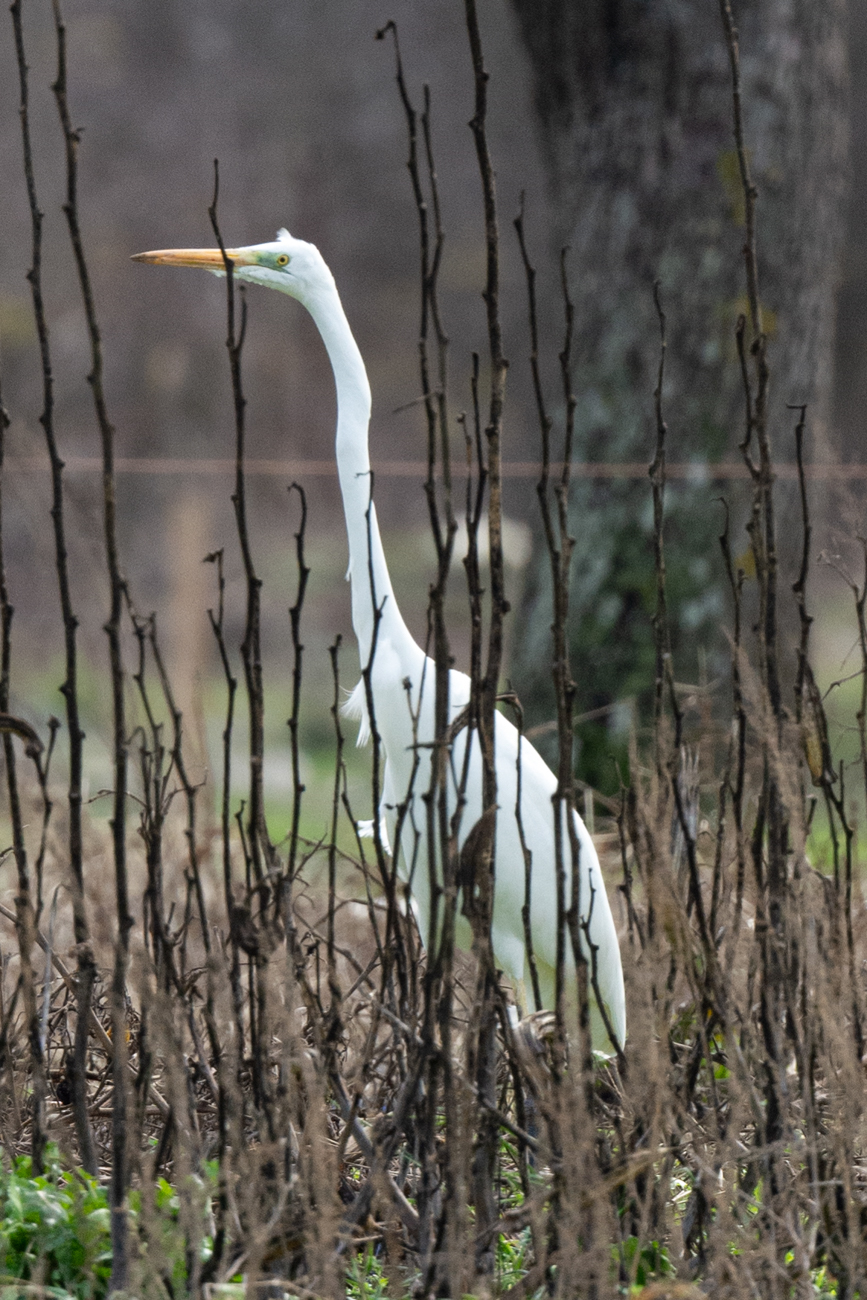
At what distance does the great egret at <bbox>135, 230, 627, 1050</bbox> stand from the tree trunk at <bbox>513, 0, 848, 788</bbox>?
→ 4.63ft

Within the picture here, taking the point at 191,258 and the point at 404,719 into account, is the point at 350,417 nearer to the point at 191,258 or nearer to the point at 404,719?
the point at 191,258

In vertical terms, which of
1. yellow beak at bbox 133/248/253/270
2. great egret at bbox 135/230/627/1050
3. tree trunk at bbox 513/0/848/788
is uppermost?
tree trunk at bbox 513/0/848/788

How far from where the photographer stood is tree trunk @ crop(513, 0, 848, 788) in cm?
343

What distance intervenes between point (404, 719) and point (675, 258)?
1.98m

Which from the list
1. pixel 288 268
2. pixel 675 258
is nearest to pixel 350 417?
pixel 288 268

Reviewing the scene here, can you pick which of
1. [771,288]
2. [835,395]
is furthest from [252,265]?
[835,395]

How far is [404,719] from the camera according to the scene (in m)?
1.99

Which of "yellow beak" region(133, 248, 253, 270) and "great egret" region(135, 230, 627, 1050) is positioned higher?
"yellow beak" region(133, 248, 253, 270)

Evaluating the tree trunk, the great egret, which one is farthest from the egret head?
the tree trunk

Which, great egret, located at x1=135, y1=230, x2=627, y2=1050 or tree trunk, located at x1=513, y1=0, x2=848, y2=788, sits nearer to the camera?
great egret, located at x1=135, y1=230, x2=627, y2=1050

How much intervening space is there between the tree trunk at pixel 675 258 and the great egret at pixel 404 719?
1410 millimetres

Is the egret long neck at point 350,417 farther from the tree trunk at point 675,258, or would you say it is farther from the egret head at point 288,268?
the tree trunk at point 675,258

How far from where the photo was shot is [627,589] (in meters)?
3.49

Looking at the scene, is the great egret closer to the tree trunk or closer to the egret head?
the egret head
